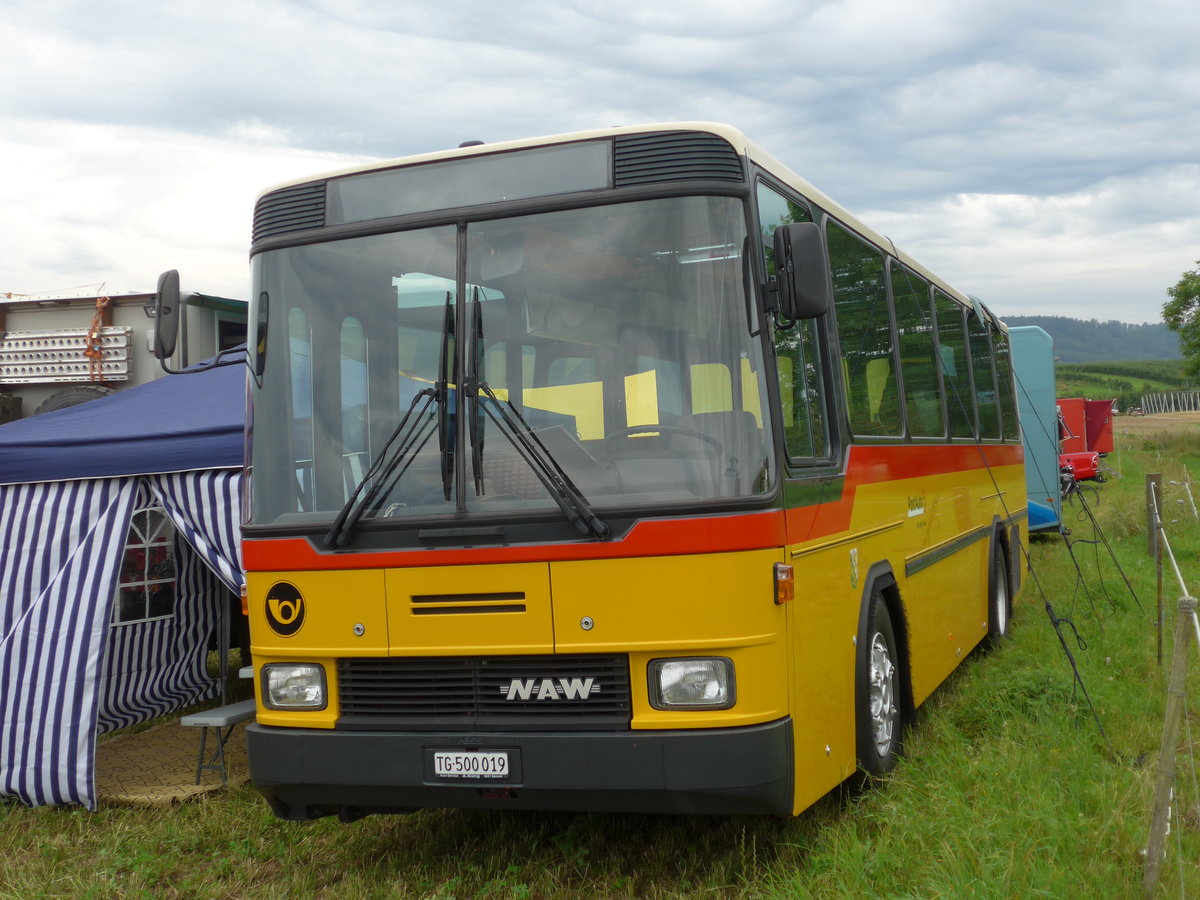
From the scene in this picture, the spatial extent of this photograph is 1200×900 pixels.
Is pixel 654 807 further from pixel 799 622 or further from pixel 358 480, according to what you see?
pixel 358 480

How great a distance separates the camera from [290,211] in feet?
16.6

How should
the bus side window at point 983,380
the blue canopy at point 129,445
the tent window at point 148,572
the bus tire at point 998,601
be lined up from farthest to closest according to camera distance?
the bus side window at point 983,380
the bus tire at point 998,601
the tent window at point 148,572
the blue canopy at point 129,445

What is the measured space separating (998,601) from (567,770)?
6.38m

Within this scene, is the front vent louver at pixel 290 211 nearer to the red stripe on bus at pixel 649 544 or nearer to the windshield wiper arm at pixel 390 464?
the windshield wiper arm at pixel 390 464

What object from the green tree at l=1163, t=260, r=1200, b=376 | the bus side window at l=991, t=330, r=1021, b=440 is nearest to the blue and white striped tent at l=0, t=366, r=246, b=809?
the bus side window at l=991, t=330, r=1021, b=440

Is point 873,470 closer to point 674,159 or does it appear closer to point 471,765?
point 674,159

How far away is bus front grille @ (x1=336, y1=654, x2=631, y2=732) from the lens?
434 cm

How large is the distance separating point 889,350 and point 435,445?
123 inches

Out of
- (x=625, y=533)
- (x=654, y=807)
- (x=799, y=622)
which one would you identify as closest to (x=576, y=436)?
(x=625, y=533)

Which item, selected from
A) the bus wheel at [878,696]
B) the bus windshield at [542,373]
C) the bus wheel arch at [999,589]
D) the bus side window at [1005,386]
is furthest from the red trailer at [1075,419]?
the bus windshield at [542,373]

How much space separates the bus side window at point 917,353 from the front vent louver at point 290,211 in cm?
345

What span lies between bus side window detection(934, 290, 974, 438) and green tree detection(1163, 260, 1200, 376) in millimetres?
49782

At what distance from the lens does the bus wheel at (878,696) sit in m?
5.20

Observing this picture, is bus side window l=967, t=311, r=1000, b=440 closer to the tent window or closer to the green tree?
the tent window
